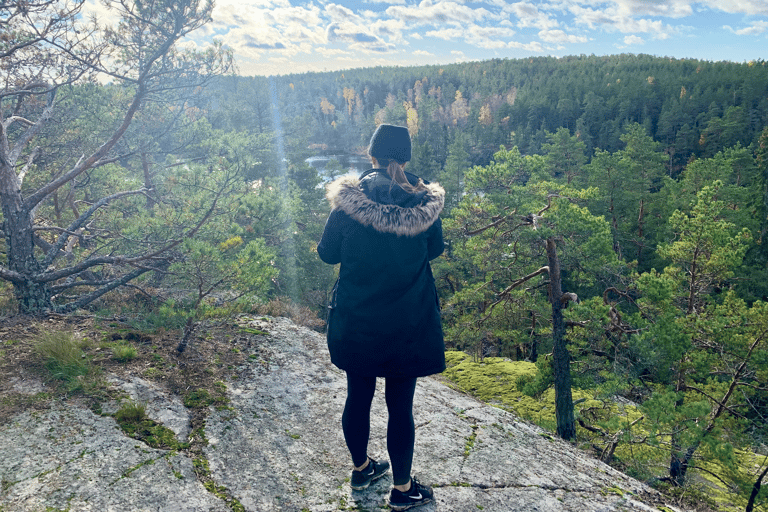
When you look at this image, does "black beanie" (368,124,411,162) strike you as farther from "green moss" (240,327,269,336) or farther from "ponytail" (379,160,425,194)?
"green moss" (240,327,269,336)

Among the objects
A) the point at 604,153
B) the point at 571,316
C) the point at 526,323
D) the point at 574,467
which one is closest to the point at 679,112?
the point at 604,153

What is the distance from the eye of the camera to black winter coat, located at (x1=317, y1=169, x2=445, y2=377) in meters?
2.40

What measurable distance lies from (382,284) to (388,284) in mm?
34

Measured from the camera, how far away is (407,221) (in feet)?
7.91

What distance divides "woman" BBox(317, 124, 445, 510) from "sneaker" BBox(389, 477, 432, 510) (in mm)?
87

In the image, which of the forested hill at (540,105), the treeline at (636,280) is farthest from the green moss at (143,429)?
the forested hill at (540,105)

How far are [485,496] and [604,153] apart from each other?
21315mm

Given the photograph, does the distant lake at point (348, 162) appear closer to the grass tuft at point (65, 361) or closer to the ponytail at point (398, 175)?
the grass tuft at point (65, 361)

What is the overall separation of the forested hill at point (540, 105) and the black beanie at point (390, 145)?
1097 cm

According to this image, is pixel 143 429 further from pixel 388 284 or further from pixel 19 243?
pixel 19 243

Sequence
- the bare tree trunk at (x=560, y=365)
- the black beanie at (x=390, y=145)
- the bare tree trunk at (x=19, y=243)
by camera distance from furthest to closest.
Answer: the bare tree trunk at (x=560, y=365), the bare tree trunk at (x=19, y=243), the black beanie at (x=390, y=145)

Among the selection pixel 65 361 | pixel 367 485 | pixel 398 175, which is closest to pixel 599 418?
pixel 367 485

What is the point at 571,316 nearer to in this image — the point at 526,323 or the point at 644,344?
the point at 644,344

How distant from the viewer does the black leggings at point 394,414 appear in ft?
8.35
